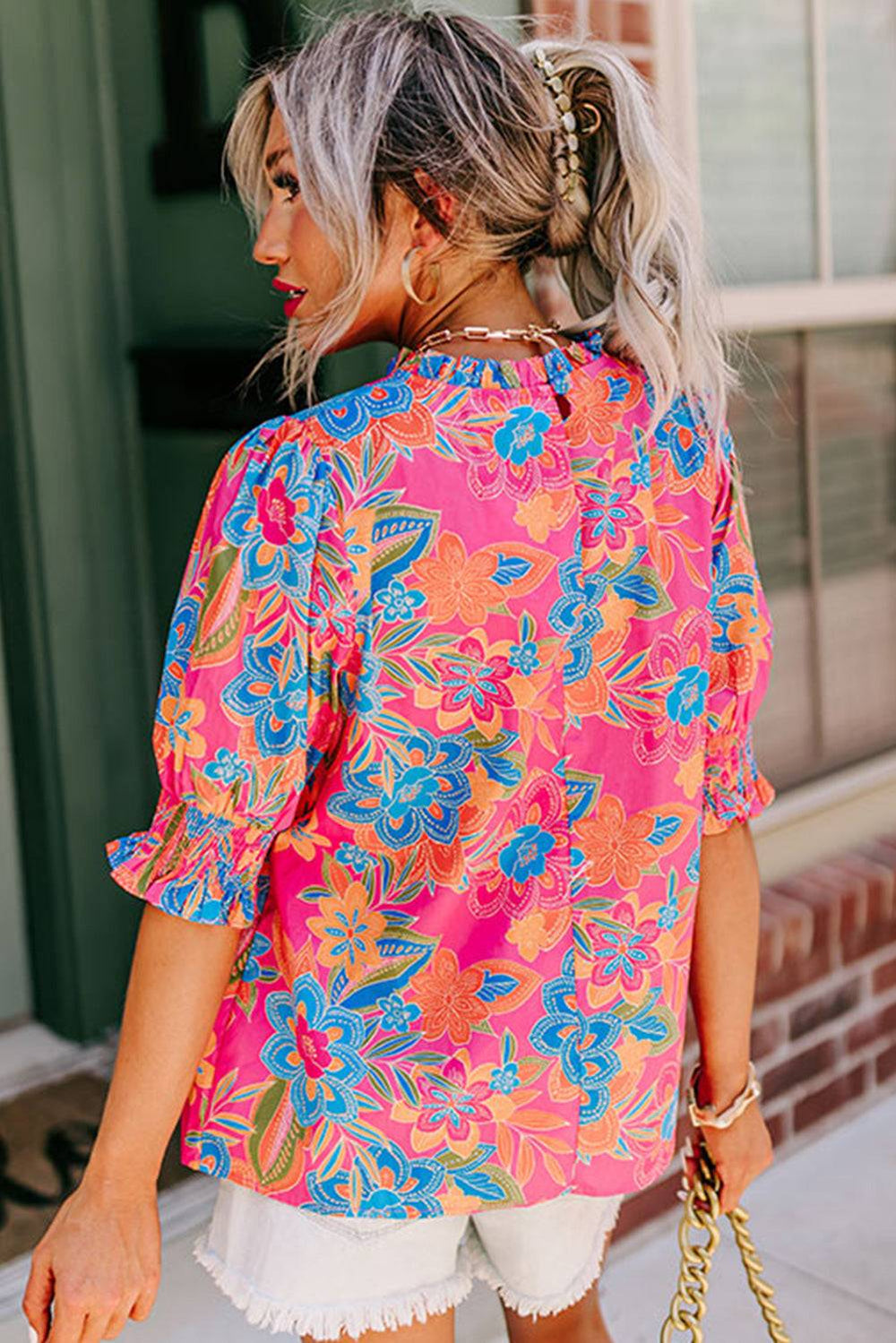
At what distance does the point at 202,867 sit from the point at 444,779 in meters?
0.21

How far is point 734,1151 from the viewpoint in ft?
5.42

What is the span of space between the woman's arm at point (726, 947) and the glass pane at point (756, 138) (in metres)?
1.52

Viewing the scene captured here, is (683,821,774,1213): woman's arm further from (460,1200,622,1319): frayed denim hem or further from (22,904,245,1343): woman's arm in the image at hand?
(22,904,245,1343): woman's arm

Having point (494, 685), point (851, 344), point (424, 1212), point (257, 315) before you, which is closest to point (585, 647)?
point (494, 685)

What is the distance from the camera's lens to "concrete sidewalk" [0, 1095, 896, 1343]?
7.63 feet

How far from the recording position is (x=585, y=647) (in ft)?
4.42

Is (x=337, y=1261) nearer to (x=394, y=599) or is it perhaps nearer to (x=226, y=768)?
(x=226, y=768)

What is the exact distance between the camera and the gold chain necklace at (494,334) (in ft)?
4.43

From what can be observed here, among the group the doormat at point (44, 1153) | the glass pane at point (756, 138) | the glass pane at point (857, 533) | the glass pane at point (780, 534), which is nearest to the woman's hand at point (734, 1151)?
the doormat at point (44, 1153)

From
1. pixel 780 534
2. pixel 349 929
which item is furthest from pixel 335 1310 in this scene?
pixel 780 534

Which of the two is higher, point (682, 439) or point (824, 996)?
point (682, 439)

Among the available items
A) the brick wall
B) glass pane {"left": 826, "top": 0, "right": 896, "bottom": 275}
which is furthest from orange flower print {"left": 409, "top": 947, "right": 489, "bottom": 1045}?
glass pane {"left": 826, "top": 0, "right": 896, "bottom": 275}

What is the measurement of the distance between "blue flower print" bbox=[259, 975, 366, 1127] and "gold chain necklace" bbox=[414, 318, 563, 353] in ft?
1.78

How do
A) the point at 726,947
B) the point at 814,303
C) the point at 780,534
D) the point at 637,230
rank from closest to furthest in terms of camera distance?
1. the point at 637,230
2. the point at 726,947
3. the point at 814,303
4. the point at 780,534
